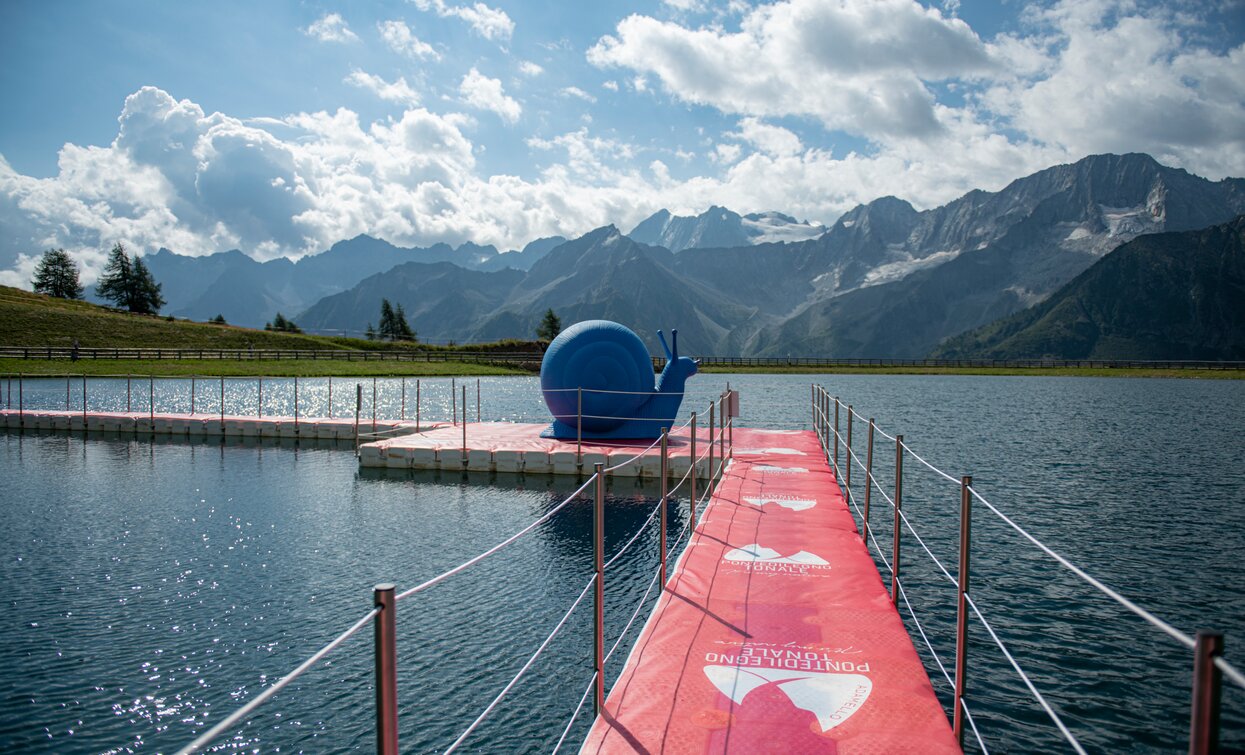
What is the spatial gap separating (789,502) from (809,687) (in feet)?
22.6

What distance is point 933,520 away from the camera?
1348 cm

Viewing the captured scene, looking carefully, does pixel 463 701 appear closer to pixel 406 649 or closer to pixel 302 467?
pixel 406 649

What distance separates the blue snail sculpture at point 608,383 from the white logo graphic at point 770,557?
968cm

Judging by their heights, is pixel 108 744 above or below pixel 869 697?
below

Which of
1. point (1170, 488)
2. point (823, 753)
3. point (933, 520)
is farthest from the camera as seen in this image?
point (1170, 488)

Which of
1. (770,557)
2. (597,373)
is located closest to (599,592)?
(770,557)

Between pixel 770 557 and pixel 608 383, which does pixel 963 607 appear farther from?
pixel 608 383

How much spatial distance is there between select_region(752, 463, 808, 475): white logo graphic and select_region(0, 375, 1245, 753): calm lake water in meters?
2.00

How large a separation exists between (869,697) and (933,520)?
911 centimetres

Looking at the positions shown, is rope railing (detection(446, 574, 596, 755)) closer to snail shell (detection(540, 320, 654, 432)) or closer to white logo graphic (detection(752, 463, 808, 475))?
white logo graphic (detection(752, 463, 808, 475))

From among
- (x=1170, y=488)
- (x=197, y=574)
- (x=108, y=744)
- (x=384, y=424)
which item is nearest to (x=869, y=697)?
(x=108, y=744)

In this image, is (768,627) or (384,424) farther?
(384,424)

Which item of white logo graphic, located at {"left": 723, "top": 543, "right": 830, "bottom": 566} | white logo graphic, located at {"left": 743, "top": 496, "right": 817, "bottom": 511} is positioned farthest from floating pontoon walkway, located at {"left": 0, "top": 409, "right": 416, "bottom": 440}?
white logo graphic, located at {"left": 723, "top": 543, "right": 830, "bottom": 566}

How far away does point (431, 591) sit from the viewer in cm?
952
